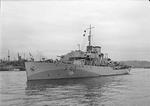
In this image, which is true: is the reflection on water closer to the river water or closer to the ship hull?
the river water

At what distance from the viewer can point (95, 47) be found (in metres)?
59.0

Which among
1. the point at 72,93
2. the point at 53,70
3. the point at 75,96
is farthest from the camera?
the point at 53,70

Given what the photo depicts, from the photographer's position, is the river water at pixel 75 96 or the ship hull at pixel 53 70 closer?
the river water at pixel 75 96

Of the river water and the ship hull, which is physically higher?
the ship hull

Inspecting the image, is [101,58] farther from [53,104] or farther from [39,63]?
[53,104]

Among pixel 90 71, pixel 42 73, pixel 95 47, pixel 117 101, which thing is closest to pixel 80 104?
pixel 117 101

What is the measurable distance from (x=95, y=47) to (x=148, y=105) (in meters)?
42.6

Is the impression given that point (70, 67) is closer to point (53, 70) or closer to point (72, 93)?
point (53, 70)

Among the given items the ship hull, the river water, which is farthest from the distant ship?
the river water

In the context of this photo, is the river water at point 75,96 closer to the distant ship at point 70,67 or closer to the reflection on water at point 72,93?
the reflection on water at point 72,93

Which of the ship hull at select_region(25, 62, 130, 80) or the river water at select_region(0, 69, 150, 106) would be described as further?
the ship hull at select_region(25, 62, 130, 80)

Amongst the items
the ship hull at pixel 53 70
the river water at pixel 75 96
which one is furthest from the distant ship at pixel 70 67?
the river water at pixel 75 96

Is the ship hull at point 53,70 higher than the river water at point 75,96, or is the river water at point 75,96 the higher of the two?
the ship hull at point 53,70

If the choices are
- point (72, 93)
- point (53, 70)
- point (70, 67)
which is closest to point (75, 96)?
point (72, 93)
